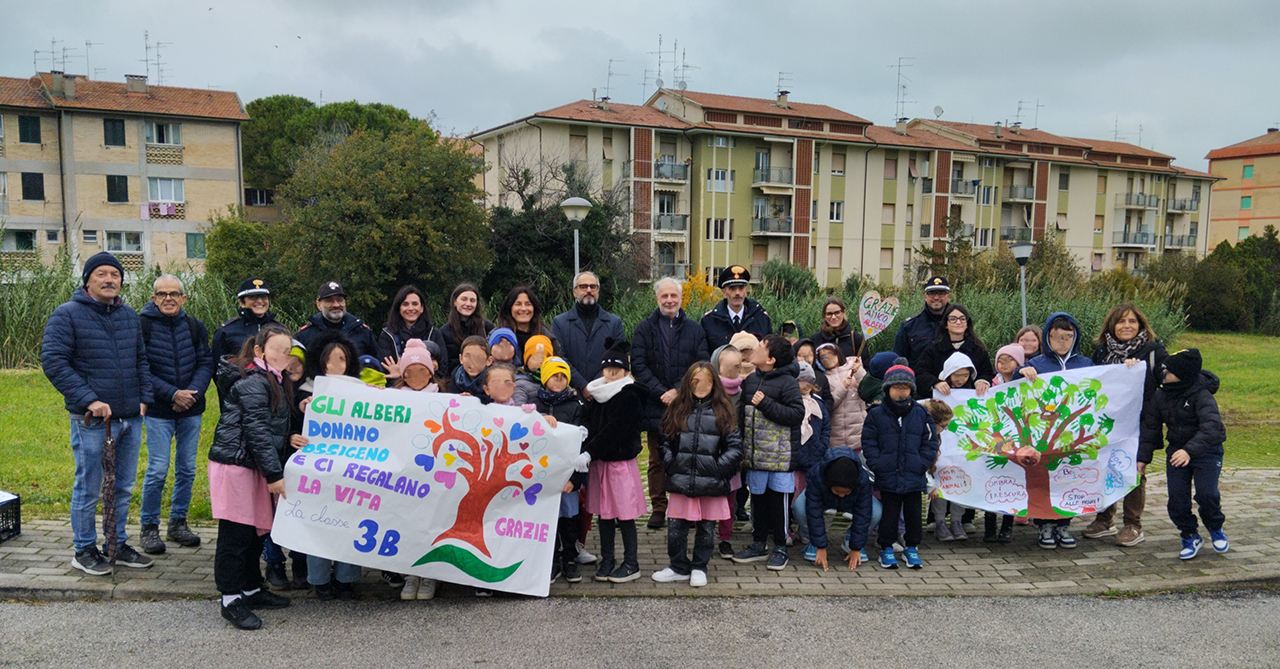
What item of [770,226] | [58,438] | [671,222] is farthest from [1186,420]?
[770,226]

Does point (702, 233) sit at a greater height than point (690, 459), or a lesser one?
greater

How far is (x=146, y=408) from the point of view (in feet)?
20.5

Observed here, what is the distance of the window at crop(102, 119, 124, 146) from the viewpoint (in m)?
43.6

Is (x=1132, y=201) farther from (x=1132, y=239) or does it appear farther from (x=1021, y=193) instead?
(x=1021, y=193)

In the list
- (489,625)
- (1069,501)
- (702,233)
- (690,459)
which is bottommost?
(489,625)

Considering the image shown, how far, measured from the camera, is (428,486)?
5.59m

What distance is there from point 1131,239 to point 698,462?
6879cm

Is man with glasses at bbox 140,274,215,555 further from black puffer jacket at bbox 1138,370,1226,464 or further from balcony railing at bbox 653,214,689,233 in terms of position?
balcony railing at bbox 653,214,689,233

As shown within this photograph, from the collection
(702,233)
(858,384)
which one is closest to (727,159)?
(702,233)

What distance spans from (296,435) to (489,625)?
186 cm

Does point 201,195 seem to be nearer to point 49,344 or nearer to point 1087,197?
point 49,344

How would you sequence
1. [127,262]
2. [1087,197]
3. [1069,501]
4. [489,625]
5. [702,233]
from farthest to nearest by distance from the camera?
[1087,197], [702,233], [127,262], [1069,501], [489,625]

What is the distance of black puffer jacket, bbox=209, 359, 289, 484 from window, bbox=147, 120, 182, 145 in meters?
47.8

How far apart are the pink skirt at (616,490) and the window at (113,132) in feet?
159
